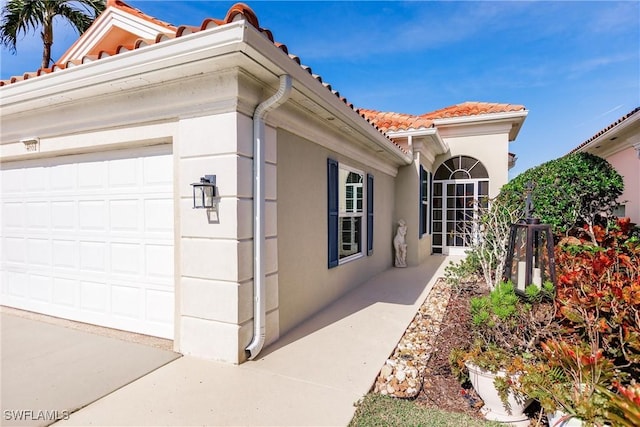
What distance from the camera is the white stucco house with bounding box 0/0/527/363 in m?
3.51

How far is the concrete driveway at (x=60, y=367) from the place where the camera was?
9.18ft

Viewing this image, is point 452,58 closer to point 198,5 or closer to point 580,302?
point 198,5

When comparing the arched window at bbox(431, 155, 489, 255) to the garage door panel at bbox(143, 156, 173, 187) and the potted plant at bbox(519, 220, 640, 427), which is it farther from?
the garage door panel at bbox(143, 156, 173, 187)

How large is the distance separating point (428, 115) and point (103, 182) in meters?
11.3

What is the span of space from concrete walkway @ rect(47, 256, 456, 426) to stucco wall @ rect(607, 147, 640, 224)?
9.96 m

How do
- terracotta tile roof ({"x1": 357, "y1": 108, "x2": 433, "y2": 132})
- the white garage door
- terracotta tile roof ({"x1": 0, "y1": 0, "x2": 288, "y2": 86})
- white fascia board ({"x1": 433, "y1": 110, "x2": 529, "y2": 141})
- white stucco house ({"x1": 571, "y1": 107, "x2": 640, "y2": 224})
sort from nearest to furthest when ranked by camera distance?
1. terracotta tile roof ({"x1": 0, "y1": 0, "x2": 288, "y2": 86})
2. the white garage door
3. white stucco house ({"x1": 571, "y1": 107, "x2": 640, "y2": 224})
4. terracotta tile roof ({"x1": 357, "y1": 108, "x2": 433, "y2": 132})
5. white fascia board ({"x1": 433, "y1": 110, "x2": 529, "y2": 141})

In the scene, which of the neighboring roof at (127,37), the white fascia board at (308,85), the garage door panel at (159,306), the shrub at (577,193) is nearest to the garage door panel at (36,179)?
the neighboring roof at (127,37)

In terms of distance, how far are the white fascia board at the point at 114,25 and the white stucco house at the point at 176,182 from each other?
1.0 inches

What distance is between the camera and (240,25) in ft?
9.16

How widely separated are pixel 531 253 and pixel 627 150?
32.7 feet

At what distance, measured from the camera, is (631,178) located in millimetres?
9758

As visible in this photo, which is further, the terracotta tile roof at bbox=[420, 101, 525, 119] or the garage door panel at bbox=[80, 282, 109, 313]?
the terracotta tile roof at bbox=[420, 101, 525, 119]

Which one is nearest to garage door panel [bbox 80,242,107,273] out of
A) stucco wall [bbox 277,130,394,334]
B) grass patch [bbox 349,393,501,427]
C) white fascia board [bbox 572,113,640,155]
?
stucco wall [bbox 277,130,394,334]

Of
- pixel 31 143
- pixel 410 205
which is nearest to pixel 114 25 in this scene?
pixel 31 143
